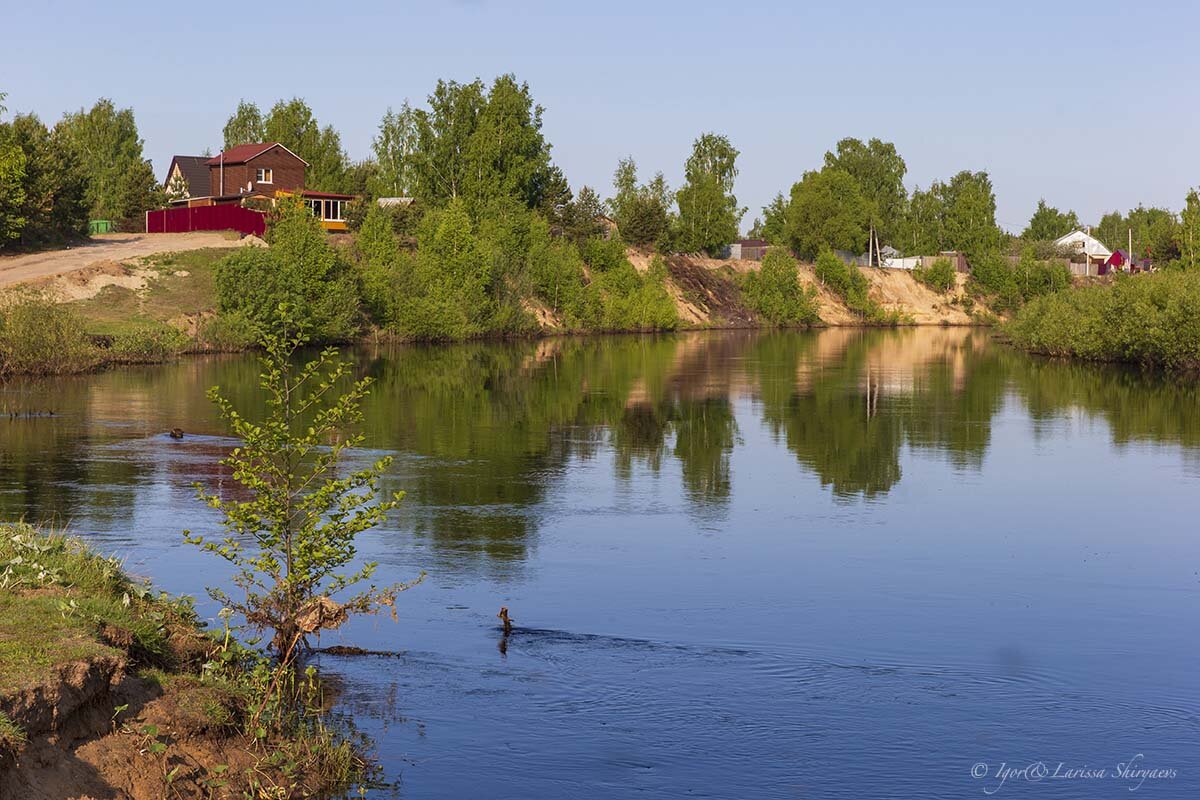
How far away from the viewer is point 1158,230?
144 m

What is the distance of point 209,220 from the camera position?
96625 millimetres

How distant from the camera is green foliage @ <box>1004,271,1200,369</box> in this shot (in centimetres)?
6166

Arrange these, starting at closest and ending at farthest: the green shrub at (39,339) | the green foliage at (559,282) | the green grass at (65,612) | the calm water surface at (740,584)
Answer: the green grass at (65,612) < the calm water surface at (740,584) < the green shrub at (39,339) < the green foliage at (559,282)

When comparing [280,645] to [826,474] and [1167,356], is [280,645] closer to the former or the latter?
[826,474]

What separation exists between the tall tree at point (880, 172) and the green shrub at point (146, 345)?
121 meters

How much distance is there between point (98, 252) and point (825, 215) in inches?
3423

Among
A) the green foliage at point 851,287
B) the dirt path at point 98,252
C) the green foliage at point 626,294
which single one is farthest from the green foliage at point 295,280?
the green foliage at point 851,287

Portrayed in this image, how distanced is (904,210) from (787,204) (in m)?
15.4

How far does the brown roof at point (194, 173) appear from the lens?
125 meters

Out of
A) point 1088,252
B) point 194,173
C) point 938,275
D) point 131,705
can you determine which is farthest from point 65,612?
point 1088,252

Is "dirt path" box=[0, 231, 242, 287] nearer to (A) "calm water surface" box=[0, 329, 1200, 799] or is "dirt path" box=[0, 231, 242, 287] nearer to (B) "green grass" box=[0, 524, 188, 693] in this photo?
(A) "calm water surface" box=[0, 329, 1200, 799]

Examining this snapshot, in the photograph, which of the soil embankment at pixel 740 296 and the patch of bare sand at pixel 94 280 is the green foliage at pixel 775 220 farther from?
the patch of bare sand at pixel 94 280

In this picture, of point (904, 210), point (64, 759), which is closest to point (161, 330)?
point (64, 759)

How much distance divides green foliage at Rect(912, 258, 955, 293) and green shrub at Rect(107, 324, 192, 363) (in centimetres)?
10291
